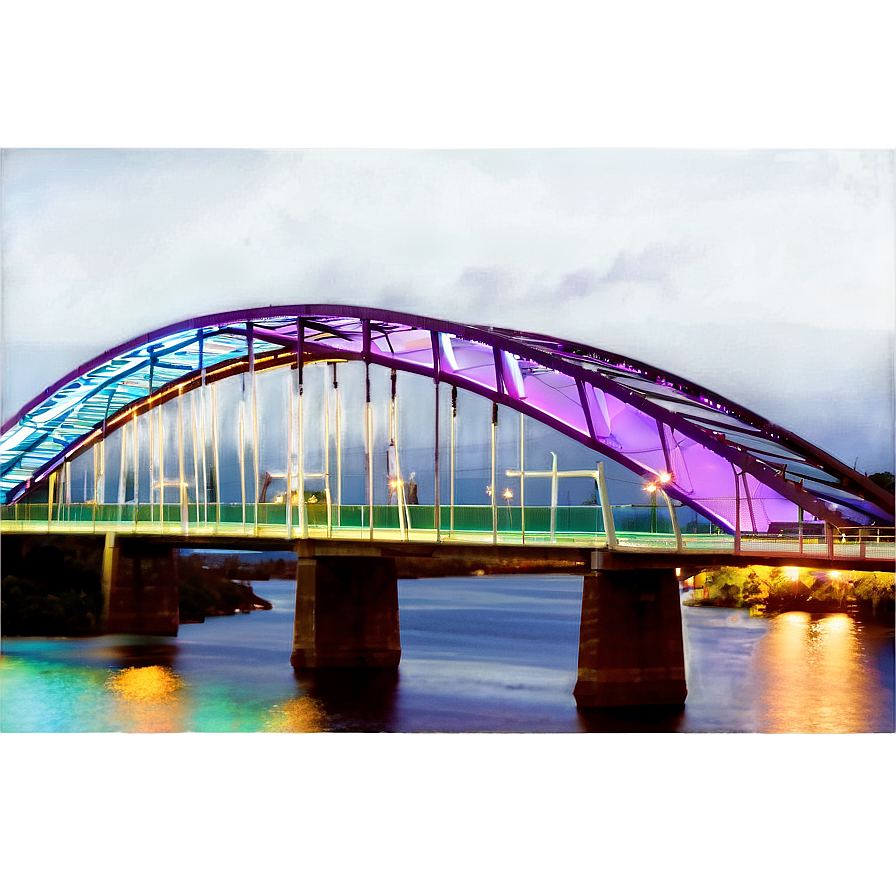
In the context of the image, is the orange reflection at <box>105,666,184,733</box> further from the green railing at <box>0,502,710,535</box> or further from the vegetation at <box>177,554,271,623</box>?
the vegetation at <box>177,554,271,623</box>

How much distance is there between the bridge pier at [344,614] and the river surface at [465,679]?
0.50 metres

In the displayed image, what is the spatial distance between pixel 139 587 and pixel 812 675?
67.7ft

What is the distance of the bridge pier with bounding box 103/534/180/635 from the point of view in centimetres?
3284

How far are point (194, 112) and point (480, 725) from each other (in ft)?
35.2

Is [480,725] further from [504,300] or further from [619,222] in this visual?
[619,222]

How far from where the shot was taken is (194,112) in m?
13.8

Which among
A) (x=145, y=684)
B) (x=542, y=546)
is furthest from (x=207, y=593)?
(x=542, y=546)

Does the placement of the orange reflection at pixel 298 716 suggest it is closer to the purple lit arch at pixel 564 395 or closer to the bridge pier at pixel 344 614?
the bridge pier at pixel 344 614

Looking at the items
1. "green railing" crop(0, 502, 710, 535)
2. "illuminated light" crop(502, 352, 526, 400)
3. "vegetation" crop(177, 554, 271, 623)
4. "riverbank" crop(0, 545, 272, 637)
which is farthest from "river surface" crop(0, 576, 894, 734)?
"illuminated light" crop(502, 352, 526, 400)

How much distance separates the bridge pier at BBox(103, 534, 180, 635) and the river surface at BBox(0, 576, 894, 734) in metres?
1.41

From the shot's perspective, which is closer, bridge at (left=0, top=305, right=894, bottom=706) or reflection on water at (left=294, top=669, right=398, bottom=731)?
bridge at (left=0, top=305, right=894, bottom=706)

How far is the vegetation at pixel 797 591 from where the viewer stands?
18.3 meters

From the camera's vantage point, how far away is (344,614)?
26641 millimetres

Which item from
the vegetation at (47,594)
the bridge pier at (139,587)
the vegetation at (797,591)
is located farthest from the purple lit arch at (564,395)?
the bridge pier at (139,587)
